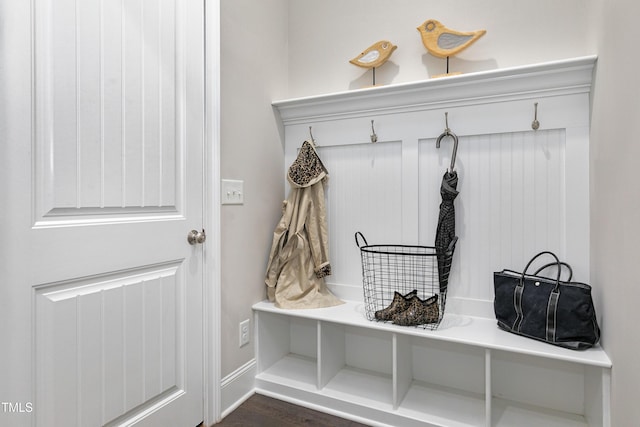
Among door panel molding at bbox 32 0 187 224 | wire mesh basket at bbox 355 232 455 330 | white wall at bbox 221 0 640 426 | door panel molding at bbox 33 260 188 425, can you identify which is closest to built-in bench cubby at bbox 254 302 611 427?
wire mesh basket at bbox 355 232 455 330

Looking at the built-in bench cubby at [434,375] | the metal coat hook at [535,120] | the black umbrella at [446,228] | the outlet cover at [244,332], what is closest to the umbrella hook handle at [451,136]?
the black umbrella at [446,228]

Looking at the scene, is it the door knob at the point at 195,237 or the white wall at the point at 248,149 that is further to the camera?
the white wall at the point at 248,149

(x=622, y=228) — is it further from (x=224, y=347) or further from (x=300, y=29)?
(x=300, y=29)

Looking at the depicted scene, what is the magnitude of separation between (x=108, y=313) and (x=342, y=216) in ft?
3.98

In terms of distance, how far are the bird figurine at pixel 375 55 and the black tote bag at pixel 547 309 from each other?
1196 mm

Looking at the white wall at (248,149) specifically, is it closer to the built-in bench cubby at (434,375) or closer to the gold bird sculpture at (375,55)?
the built-in bench cubby at (434,375)

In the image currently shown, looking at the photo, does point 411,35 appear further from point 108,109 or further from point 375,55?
point 108,109

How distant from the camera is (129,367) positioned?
48.8 inches

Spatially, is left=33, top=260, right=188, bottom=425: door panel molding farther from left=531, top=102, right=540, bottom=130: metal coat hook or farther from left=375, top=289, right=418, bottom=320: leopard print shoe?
left=531, top=102, right=540, bottom=130: metal coat hook

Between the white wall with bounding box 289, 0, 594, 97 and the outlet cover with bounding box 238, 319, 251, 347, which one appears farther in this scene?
the outlet cover with bounding box 238, 319, 251, 347

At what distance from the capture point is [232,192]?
5.47ft

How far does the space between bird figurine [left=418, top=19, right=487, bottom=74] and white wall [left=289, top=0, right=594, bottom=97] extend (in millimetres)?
88

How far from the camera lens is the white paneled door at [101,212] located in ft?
3.14

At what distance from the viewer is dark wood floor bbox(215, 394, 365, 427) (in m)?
1.54
